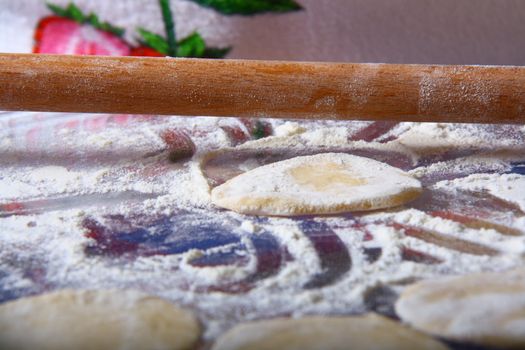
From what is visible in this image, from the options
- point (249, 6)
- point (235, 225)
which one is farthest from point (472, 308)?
point (249, 6)

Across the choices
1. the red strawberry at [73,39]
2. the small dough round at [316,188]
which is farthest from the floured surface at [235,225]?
the red strawberry at [73,39]

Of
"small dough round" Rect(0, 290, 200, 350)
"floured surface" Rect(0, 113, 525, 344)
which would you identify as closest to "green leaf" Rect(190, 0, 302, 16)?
"floured surface" Rect(0, 113, 525, 344)

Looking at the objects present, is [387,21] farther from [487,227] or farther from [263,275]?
[263,275]

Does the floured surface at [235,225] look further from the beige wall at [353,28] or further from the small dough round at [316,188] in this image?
the beige wall at [353,28]

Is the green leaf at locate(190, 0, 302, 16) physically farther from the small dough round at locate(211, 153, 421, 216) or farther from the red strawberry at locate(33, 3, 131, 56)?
the small dough round at locate(211, 153, 421, 216)

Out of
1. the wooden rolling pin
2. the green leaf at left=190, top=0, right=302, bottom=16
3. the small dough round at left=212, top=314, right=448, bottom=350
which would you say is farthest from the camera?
the green leaf at left=190, top=0, right=302, bottom=16

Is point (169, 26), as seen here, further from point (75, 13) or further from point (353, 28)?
point (353, 28)
